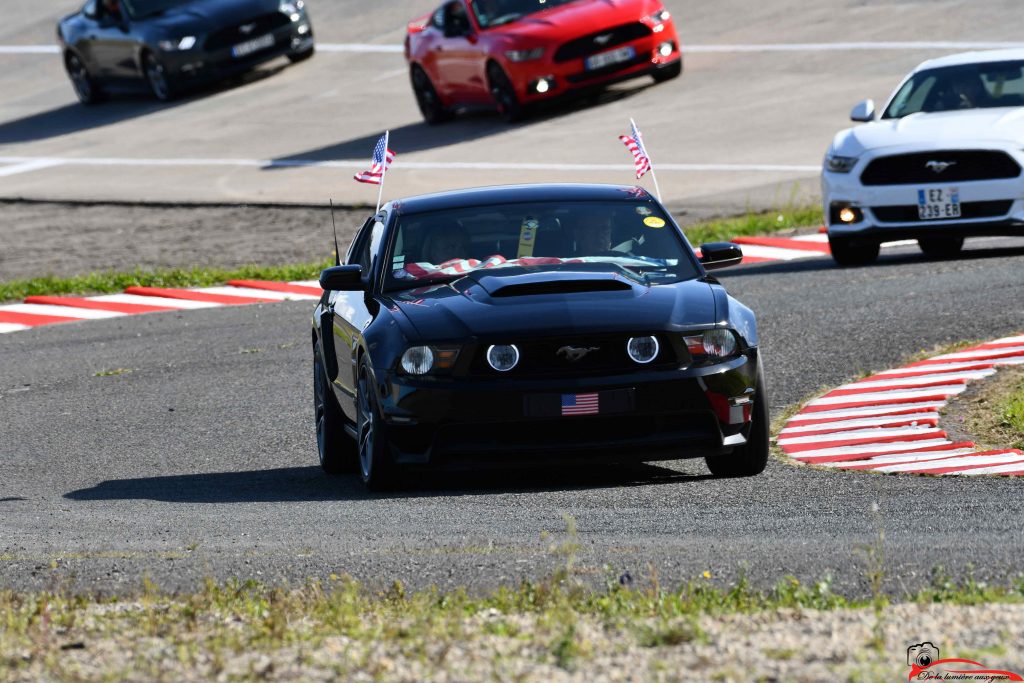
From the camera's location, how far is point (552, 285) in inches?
356

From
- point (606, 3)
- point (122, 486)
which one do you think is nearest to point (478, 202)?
point (122, 486)

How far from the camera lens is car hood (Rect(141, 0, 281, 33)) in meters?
29.9

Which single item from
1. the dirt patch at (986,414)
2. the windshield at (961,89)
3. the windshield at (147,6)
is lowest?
the windshield at (147,6)

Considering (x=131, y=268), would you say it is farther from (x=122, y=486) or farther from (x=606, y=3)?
(x=122, y=486)

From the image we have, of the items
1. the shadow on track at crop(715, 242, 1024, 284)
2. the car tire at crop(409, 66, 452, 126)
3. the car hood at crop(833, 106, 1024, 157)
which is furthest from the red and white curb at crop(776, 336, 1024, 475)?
the car tire at crop(409, 66, 452, 126)

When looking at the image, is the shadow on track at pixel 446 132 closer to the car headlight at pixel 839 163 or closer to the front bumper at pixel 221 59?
the front bumper at pixel 221 59

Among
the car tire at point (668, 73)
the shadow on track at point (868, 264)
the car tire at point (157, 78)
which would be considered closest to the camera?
the shadow on track at point (868, 264)

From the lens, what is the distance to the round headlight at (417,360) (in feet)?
28.5

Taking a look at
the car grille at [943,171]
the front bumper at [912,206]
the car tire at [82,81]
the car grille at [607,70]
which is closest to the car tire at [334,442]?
the front bumper at [912,206]

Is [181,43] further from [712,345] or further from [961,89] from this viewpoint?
[712,345]

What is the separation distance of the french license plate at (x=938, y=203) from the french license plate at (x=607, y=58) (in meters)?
10.0

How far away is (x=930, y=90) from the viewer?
687 inches

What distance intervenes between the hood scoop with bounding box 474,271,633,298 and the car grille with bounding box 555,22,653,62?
1656cm

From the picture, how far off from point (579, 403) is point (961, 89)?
988 cm
